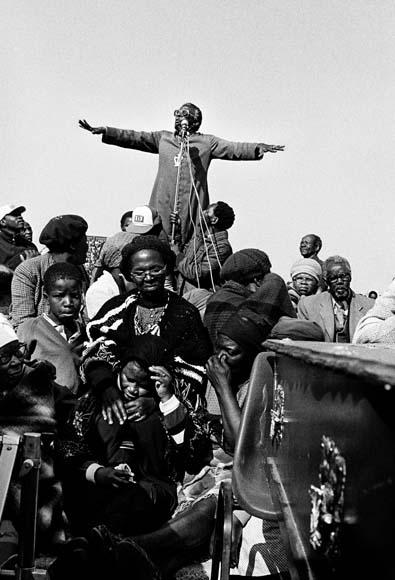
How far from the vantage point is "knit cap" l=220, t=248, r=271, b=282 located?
4.96 metres

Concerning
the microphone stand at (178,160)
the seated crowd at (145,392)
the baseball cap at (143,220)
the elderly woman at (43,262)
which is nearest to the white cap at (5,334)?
the seated crowd at (145,392)

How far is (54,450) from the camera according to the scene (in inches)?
151

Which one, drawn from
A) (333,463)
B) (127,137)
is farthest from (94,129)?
(333,463)

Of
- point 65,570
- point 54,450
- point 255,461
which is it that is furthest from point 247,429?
point 54,450

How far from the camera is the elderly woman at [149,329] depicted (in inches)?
161

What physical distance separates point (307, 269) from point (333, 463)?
5550 mm

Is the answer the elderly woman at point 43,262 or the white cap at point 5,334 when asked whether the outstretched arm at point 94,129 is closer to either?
the elderly woman at point 43,262

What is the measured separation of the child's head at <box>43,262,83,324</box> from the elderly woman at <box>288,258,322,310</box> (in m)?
2.82

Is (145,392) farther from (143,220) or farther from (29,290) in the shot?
(143,220)

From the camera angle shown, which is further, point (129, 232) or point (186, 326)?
point (129, 232)

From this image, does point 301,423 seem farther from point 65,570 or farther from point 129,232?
point 129,232

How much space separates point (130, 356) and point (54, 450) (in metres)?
0.59

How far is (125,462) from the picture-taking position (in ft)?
12.6

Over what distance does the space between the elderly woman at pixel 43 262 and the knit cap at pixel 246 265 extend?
41.8 inches
